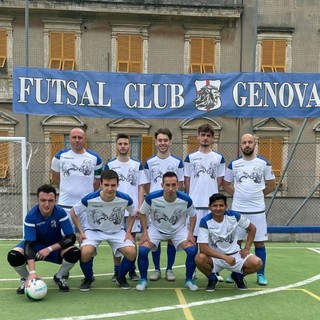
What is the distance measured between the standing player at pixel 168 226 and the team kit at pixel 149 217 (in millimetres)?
11

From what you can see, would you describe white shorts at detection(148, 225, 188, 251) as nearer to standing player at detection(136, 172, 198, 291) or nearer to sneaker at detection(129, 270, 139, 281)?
standing player at detection(136, 172, 198, 291)

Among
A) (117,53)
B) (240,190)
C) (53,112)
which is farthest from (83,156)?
(117,53)

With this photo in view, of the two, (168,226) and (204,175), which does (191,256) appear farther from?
(204,175)

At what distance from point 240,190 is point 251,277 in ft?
3.75

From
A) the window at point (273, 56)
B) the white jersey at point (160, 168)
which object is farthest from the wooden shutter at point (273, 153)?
the white jersey at point (160, 168)

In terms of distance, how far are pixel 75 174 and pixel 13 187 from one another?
6106 mm

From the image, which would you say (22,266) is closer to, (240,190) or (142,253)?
(142,253)

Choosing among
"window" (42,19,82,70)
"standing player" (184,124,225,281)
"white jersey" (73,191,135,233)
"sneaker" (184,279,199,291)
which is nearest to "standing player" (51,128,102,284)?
"white jersey" (73,191,135,233)

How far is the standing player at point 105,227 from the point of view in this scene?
4.88 meters

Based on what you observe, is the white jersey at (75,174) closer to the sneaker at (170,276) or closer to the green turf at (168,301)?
the green turf at (168,301)

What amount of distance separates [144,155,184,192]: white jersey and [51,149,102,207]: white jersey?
0.72m

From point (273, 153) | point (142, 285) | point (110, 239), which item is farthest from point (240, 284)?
point (273, 153)

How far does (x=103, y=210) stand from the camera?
496 centimetres

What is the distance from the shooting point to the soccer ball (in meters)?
4.36
